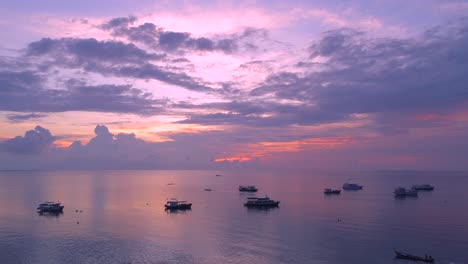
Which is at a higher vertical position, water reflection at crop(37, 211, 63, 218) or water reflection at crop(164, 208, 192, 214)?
water reflection at crop(37, 211, 63, 218)

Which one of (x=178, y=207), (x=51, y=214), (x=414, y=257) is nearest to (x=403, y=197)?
(x=178, y=207)

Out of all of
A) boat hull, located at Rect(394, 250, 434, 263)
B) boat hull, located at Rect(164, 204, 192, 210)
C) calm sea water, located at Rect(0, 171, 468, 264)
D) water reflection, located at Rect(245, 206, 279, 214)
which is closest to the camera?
boat hull, located at Rect(394, 250, 434, 263)

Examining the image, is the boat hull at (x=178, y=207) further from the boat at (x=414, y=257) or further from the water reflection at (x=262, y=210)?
the boat at (x=414, y=257)

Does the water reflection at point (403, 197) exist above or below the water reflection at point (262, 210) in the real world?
below

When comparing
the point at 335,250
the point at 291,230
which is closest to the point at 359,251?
the point at 335,250

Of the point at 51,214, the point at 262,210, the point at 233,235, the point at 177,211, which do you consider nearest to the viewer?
the point at 233,235

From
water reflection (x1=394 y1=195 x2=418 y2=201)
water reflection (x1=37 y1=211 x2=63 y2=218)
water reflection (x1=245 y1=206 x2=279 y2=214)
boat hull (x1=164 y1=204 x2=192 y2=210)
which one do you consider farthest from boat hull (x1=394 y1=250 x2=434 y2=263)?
water reflection (x1=394 y1=195 x2=418 y2=201)

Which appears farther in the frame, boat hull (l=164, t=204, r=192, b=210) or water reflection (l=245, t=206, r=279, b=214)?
boat hull (l=164, t=204, r=192, b=210)

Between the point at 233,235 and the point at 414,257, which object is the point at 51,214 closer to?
the point at 233,235

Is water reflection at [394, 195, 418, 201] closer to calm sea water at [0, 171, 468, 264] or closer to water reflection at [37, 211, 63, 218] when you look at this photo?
calm sea water at [0, 171, 468, 264]

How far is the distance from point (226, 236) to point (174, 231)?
509 inches

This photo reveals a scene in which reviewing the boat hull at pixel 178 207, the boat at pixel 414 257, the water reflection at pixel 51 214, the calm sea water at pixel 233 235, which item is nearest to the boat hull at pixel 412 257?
the boat at pixel 414 257

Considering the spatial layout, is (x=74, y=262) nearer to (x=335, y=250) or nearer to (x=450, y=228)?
(x=335, y=250)

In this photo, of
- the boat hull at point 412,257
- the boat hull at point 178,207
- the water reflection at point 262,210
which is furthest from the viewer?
the boat hull at point 178,207
